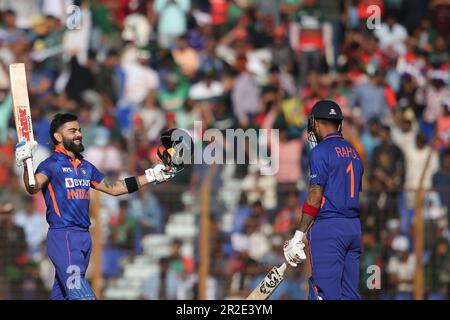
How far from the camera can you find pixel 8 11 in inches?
807

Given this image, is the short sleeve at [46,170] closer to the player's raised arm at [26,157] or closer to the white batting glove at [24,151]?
the player's raised arm at [26,157]

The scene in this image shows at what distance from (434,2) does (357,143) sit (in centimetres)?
442

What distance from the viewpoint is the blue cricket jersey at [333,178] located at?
37.6 feet

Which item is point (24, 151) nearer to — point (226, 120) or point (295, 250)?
point (295, 250)

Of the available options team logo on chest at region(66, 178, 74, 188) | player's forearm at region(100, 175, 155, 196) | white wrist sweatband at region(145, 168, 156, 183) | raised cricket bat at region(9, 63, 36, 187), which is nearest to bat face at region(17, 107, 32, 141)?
raised cricket bat at region(9, 63, 36, 187)

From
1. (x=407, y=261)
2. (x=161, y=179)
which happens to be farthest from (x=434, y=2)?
(x=161, y=179)

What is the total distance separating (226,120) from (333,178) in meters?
7.43

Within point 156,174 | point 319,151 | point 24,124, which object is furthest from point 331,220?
point 24,124

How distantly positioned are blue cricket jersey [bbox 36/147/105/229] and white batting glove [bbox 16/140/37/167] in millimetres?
359

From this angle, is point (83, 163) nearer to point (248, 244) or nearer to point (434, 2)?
point (248, 244)

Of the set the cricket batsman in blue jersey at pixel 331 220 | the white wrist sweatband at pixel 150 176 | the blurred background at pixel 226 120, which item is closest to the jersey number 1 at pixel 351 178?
the cricket batsman in blue jersey at pixel 331 220

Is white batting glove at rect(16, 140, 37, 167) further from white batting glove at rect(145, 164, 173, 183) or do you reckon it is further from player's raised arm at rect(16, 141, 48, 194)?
white batting glove at rect(145, 164, 173, 183)

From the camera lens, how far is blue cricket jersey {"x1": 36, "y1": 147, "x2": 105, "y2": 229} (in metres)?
11.9

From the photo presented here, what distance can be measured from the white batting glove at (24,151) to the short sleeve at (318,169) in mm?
2608
